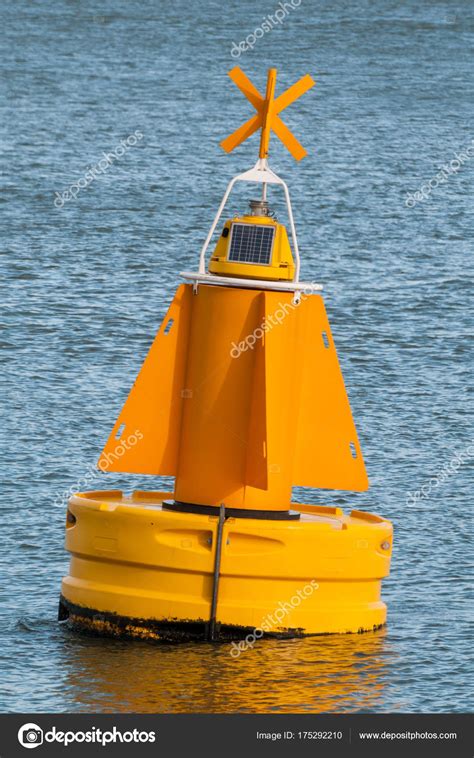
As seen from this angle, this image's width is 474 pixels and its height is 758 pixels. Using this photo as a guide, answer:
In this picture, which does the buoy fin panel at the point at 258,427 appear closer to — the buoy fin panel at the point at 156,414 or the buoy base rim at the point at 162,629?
the buoy fin panel at the point at 156,414

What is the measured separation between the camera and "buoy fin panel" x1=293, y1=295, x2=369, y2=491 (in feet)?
74.1

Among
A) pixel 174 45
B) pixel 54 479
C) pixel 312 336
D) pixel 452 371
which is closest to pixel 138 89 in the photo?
pixel 174 45

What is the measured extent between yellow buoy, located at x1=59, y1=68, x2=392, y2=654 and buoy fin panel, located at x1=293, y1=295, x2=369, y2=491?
0.06ft

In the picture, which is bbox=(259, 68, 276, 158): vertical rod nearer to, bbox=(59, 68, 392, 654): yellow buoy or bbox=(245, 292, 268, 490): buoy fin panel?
bbox=(59, 68, 392, 654): yellow buoy

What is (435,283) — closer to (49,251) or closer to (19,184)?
(49,251)

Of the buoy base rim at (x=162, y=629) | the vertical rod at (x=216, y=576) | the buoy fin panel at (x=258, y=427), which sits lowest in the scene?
the buoy base rim at (x=162, y=629)

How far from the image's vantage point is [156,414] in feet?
74.4

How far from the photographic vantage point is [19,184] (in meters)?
63.2

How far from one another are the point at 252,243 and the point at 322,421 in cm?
235

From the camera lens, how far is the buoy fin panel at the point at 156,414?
2259cm

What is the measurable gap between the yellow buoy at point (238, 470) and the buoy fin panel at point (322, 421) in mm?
17

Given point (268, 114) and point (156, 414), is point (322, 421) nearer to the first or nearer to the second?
point (156, 414)
